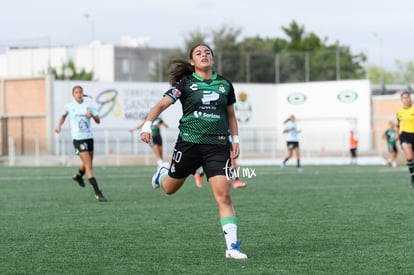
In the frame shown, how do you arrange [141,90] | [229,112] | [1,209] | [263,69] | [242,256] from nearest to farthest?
[242,256]
[229,112]
[1,209]
[141,90]
[263,69]

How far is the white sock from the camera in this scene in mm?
9440

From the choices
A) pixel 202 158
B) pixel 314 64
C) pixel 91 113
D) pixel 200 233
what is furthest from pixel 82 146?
pixel 314 64

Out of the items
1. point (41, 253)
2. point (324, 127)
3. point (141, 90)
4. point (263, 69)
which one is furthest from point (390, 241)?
point (263, 69)

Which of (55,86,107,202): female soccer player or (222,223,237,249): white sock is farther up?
(55,86,107,202): female soccer player

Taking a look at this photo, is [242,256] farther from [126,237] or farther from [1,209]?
[1,209]

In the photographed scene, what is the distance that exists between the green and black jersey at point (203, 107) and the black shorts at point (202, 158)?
0.22ft

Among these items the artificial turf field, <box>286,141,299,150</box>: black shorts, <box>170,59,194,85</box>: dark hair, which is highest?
<box>170,59,194,85</box>: dark hair

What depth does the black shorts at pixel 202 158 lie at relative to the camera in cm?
980

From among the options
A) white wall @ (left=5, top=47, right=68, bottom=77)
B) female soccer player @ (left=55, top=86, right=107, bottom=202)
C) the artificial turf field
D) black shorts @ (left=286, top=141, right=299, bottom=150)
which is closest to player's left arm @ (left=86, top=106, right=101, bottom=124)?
female soccer player @ (left=55, top=86, right=107, bottom=202)

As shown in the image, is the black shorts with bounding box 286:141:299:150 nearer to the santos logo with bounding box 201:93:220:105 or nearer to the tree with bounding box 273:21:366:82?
the santos logo with bounding box 201:93:220:105

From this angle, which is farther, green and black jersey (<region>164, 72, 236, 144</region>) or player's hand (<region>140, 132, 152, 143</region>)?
green and black jersey (<region>164, 72, 236, 144</region>)

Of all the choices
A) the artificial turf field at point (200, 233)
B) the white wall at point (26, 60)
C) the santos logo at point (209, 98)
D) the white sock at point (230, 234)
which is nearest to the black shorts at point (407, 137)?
the artificial turf field at point (200, 233)

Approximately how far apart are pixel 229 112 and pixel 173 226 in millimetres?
3065

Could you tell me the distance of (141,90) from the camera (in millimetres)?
64500
